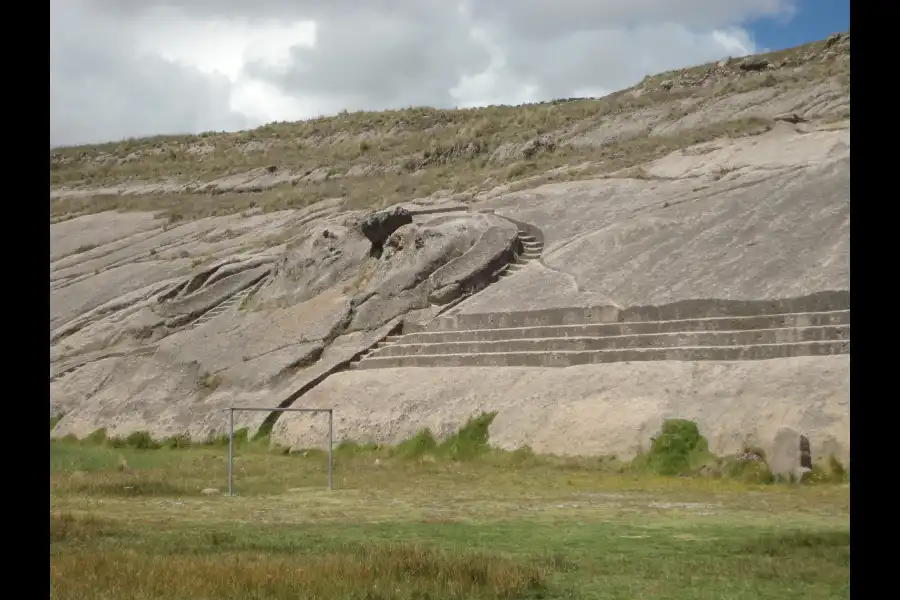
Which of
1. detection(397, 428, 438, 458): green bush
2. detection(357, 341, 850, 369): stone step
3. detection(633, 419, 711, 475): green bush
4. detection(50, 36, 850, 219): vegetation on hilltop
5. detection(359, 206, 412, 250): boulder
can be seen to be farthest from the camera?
detection(50, 36, 850, 219): vegetation on hilltop

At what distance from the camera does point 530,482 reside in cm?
1983

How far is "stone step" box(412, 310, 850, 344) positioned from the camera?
21.9 meters

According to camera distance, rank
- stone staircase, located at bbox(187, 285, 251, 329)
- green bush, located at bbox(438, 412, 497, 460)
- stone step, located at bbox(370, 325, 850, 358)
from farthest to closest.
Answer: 1. stone staircase, located at bbox(187, 285, 251, 329)
2. green bush, located at bbox(438, 412, 497, 460)
3. stone step, located at bbox(370, 325, 850, 358)

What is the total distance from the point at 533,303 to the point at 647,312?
3971 mm

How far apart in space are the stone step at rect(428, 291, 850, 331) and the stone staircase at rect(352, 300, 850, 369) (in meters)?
0.03

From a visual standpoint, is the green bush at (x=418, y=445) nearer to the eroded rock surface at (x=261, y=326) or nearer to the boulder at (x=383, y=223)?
the eroded rock surface at (x=261, y=326)

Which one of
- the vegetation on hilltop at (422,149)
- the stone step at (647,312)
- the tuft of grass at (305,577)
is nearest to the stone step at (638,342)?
the stone step at (647,312)

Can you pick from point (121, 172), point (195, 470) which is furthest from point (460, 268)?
point (121, 172)

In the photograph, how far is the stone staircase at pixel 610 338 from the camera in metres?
21.7

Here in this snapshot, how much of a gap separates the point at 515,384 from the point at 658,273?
5.14 m


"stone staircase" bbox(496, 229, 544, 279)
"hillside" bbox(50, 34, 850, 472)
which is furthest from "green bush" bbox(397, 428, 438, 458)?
"stone staircase" bbox(496, 229, 544, 279)

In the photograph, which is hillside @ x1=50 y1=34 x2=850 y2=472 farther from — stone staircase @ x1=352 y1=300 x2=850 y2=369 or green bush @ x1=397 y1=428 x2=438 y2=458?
green bush @ x1=397 y1=428 x2=438 y2=458

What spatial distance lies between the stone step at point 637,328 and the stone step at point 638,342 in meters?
0.25
